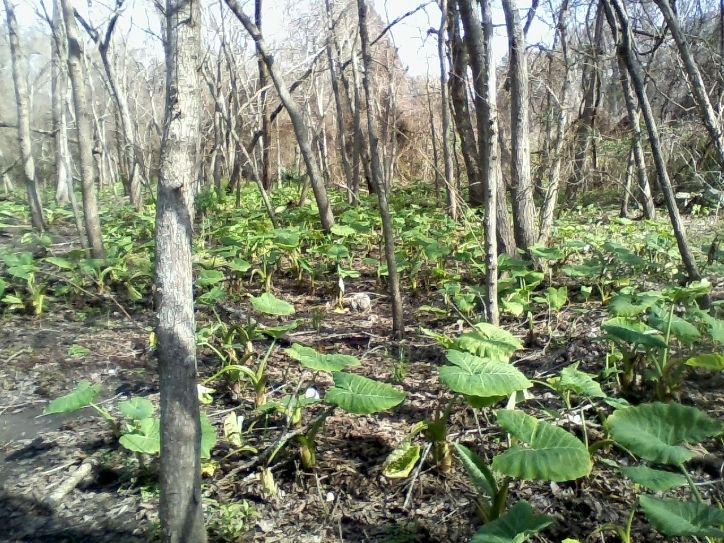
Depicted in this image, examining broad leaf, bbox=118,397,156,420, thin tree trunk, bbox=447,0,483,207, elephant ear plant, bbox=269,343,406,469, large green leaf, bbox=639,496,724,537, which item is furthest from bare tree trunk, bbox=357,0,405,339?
thin tree trunk, bbox=447,0,483,207

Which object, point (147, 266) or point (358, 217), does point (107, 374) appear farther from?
point (358, 217)

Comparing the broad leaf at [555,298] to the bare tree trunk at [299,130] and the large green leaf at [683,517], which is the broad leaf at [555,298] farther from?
the bare tree trunk at [299,130]

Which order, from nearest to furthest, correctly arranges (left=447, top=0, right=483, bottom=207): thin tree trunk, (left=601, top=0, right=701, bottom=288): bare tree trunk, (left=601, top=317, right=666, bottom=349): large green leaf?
1. (left=601, top=317, right=666, bottom=349): large green leaf
2. (left=601, top=0, right=701, bottom=288): bare tree trunk
3. (left=447, top=0, right=483, bottom=207): thin tree trunk

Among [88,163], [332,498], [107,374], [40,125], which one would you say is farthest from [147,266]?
[40,125]

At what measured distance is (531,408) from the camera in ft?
11.1

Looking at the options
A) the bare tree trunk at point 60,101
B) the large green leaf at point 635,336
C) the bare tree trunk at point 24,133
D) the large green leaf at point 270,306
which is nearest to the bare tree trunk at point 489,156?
the large green leaf at point 635,336

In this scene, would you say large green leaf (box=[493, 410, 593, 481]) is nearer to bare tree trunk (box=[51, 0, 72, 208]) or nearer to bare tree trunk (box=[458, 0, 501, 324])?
bare tree trunk (box=[458, 0, 501, 324])

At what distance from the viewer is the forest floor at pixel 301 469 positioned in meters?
2.60

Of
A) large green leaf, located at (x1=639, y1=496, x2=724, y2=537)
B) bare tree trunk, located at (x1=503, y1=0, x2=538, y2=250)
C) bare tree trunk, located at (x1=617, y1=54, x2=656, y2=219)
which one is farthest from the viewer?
bare tree trunk, located at (x1=617, y1=54, x2=656, y2=219)

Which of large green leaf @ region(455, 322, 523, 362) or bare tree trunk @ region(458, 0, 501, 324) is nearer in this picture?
large green leaf @ region(455, 322, 523, 362)

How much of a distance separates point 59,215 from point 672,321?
473 inches

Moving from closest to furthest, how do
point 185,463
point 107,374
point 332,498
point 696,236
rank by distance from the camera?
1. point 185,463
2. point 332,498
3. point 107,374
4. point 696,236

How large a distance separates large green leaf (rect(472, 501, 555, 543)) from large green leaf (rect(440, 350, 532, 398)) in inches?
20.3

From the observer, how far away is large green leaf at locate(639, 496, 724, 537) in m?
1.77
